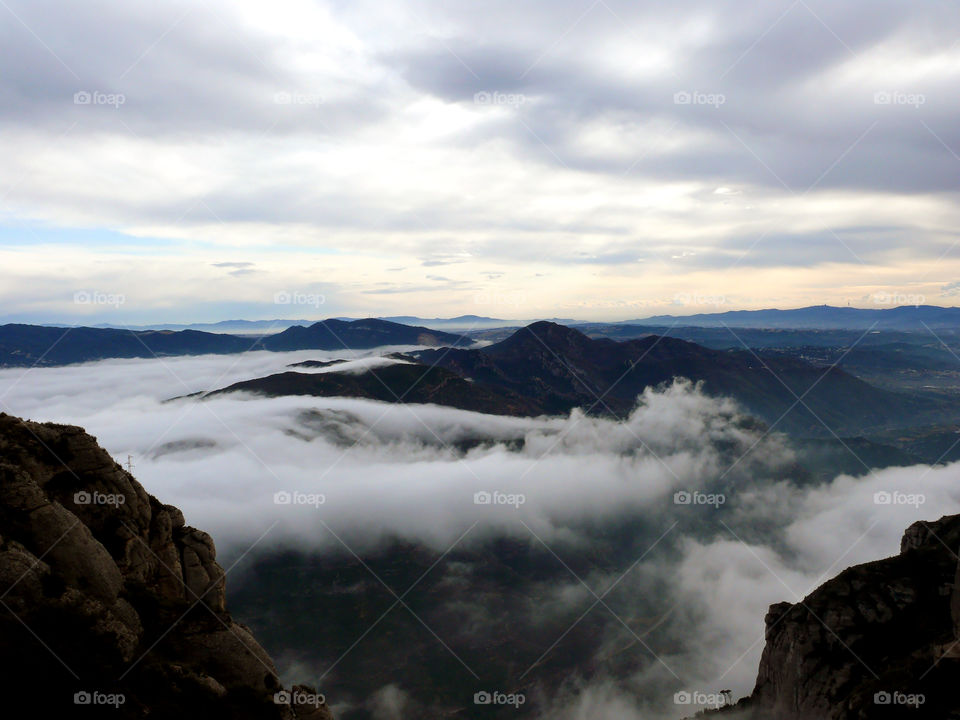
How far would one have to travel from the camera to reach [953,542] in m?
57.0

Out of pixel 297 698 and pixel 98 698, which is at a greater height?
pixel 98 698

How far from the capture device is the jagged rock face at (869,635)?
1778 inches

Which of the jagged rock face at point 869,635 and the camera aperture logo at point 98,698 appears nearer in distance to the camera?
the camera aperture logo at point 98,698

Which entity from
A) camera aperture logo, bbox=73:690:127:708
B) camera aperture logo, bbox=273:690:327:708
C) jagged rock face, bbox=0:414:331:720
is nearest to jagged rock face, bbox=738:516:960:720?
camera aperture logo, bbox=273:690:327:708

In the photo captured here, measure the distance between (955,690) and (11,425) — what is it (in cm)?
7182

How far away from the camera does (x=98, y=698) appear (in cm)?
3014

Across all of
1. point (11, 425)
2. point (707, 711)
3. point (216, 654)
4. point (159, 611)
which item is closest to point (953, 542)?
point (707, 711)

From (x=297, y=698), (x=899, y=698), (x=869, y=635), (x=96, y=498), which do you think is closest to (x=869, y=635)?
(x=869, y=635)

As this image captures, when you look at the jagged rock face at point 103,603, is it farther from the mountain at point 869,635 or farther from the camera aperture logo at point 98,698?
the mountain at point 869,635

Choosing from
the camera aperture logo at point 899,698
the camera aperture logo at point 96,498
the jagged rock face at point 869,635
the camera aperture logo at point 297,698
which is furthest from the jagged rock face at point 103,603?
the jagged rock face at point 869,635

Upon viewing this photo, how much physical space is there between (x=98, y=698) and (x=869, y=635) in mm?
65661

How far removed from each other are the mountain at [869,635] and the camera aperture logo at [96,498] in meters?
61.4

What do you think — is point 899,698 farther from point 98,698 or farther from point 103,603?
point 103,603

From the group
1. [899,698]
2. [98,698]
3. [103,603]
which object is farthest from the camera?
[899,698]
